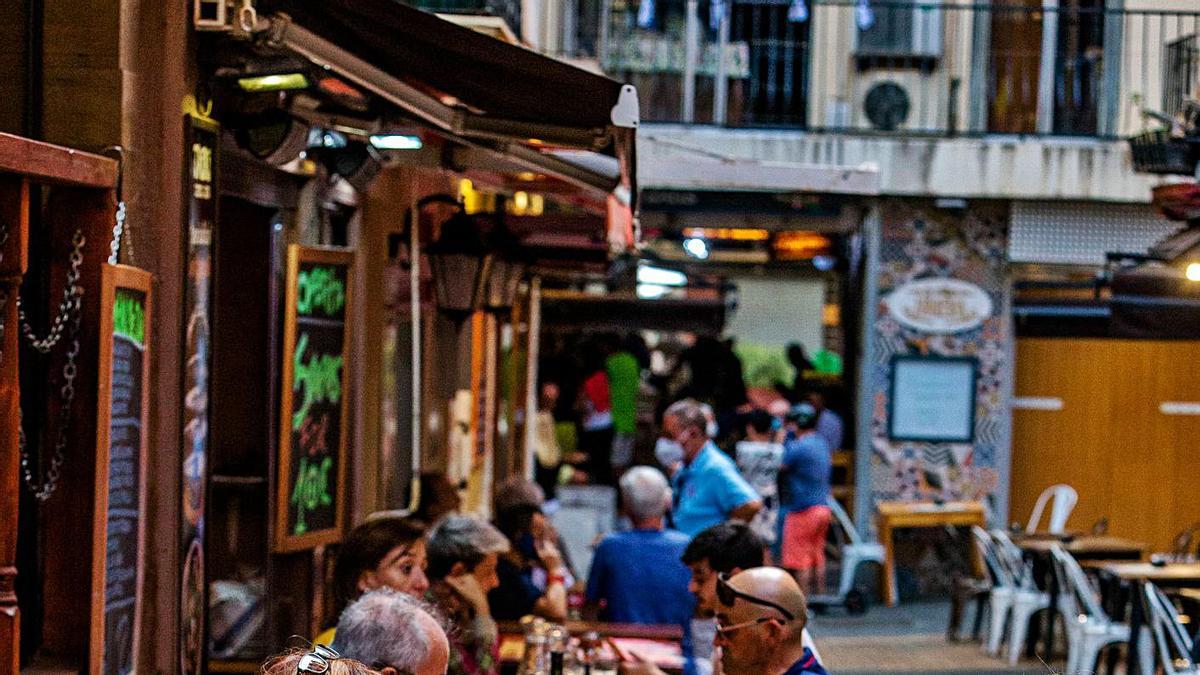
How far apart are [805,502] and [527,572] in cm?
648

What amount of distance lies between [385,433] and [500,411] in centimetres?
704

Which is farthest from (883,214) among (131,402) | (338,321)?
(131,402)

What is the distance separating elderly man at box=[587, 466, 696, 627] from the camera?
324 inches

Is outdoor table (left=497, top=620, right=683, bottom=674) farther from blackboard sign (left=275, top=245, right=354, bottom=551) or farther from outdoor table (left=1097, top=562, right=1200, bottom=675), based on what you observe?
outdoor table (left=1097, top=562, right=1200, bottom=675)

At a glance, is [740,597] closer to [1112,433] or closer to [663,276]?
[1112,433]

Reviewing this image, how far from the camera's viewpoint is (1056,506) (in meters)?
17.5

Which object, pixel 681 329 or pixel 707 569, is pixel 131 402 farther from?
pixel 681 329

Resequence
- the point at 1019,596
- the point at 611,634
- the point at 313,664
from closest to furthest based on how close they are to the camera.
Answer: the point at 313,664, the point at 611,634, the point at 1019,596

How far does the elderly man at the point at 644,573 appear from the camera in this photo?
823 centimetres

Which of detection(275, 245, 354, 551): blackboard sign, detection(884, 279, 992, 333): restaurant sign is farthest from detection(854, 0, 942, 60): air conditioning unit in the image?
detection(275, 245, 354, 551): blackboard sign

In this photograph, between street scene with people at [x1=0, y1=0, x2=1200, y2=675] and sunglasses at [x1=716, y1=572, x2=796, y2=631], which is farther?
sunglasses at [x1=716, y1=572, x2=796, y2=631]

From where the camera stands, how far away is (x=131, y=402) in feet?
16.5

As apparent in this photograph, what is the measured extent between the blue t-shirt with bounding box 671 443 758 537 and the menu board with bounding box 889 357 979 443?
270 inches

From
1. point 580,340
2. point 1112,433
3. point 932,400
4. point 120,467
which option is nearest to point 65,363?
point 120,467
